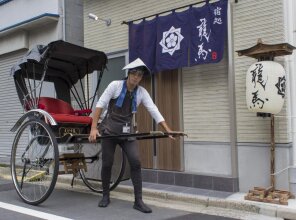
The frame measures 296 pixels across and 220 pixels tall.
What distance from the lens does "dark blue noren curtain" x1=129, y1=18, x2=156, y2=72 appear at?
8.67m

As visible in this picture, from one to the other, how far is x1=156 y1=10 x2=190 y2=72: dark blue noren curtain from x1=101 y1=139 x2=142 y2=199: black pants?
2.32 metres

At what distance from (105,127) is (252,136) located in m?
2.64

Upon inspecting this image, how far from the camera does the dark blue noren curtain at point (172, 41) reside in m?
8.12

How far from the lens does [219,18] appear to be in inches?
302

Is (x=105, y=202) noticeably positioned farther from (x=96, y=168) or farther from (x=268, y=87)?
(x=268, y=87)

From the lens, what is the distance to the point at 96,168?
26.3ft

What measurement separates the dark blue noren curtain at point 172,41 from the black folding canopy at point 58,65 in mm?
1174

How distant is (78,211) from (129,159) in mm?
1161

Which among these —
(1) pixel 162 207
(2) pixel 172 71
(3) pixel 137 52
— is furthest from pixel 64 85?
(1) pixel 162 207

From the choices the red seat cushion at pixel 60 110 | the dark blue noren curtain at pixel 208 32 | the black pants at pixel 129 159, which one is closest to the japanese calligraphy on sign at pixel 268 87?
the dark blue noren curtain at pixel 208 32

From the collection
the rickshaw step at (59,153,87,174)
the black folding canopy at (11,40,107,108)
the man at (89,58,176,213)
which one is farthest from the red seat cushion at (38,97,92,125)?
the man at (89,58,176,213)

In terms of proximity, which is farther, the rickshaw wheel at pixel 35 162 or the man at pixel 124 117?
the rickshaw wheel at pixel 35 162

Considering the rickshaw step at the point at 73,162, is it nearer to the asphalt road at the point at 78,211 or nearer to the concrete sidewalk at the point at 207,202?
the asphalt road at the point at 78,211

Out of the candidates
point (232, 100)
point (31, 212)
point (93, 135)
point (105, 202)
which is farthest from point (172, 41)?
point (31, 212)
